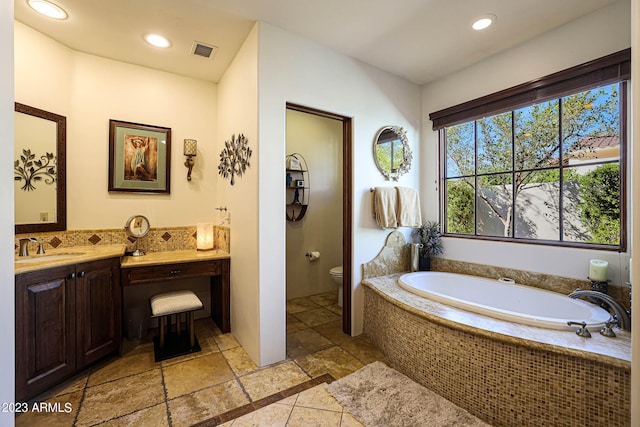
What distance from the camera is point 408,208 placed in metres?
2.85

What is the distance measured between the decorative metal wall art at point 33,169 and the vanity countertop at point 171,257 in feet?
2.89

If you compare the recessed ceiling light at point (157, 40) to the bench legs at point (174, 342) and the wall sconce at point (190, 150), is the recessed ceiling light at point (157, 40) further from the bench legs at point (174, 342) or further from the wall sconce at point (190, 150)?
the bench legs at point (174, 342)

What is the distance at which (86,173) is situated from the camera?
2523 mm

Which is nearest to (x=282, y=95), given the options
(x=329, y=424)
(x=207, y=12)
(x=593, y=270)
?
(x=207, y=12)

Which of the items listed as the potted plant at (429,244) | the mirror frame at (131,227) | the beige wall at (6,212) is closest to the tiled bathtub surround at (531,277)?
the potted plant at (429,244)

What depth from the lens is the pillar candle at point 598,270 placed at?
190 centimetres

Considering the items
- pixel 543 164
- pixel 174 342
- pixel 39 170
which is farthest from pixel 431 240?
pixel 39 170

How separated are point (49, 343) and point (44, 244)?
98cm

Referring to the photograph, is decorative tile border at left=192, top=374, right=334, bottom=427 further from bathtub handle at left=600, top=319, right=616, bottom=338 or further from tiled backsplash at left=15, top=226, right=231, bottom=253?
bathtub handle at left=600, top=319, right=616, bottom=338

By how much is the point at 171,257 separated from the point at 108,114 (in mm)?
1510

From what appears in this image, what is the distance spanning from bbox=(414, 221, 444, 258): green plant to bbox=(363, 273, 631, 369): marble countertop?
0.95 metres

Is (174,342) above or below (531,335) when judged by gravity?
below

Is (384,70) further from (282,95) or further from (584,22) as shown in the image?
(584,22)

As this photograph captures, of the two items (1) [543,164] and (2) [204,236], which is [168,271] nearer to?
(2) [204,236]
